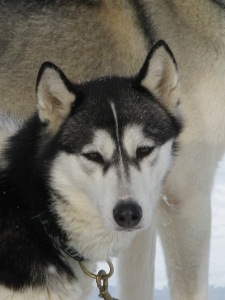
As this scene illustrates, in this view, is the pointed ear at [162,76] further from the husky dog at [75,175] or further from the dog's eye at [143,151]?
the dog's eye at [143,151]

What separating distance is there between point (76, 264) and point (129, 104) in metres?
0.78

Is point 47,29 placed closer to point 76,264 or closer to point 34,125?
point 34,125

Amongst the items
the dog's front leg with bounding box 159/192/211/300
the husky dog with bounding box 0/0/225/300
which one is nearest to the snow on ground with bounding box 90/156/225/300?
the dog's front leg with bounding box 159/192/211/300

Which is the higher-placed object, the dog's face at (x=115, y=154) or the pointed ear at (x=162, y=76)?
the pointed ear at (x=162, y=76)

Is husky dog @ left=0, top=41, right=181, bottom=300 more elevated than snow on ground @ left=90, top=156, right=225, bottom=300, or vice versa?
husky dog @ left=0, top=41, right=181, bottom=300

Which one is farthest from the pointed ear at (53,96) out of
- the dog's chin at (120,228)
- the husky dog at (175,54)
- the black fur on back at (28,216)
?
the husky dog at (175,54)

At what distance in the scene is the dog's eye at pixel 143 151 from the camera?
402 cm

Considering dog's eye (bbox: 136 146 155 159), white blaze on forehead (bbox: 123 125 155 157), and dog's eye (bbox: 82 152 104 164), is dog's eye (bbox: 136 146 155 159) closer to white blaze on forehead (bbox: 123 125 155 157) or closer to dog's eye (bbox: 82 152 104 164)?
white blaze on forehead (bbox: 123 125 155 157)

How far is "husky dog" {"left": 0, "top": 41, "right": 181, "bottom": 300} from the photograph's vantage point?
396cm

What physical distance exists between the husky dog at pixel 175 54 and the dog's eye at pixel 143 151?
1150 mm

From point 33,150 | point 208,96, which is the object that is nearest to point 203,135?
point 208,96

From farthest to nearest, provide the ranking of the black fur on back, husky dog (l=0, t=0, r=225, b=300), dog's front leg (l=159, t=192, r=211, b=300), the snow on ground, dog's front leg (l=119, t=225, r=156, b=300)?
the snow on ground < dog's front leg (l=119, t=225, r=156, b=300) < dog's front leg (l=159, t=192, r=211, b=300) < husky dog (l=0, t=0, r=225, b=300) < the black fur on back

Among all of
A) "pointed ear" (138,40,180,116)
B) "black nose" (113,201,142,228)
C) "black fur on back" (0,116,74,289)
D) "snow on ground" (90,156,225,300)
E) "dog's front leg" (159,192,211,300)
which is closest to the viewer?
"black nose" (113,201,142,228)

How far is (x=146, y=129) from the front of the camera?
4.10 metres
